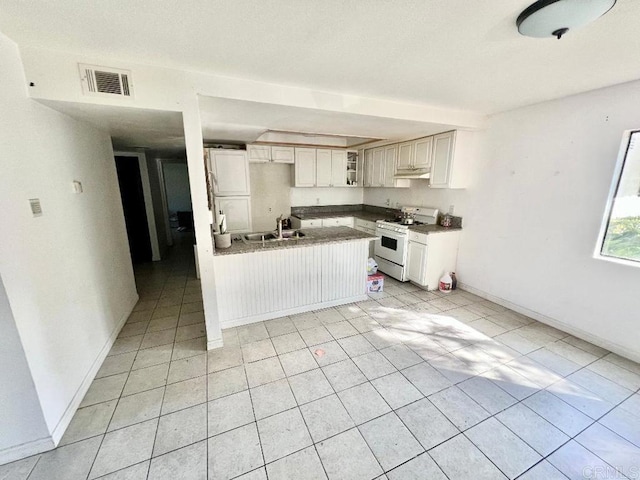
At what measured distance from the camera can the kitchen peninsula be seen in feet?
9.24

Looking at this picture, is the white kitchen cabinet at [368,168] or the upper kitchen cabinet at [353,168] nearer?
the white kitchen cabinet at [368,168]

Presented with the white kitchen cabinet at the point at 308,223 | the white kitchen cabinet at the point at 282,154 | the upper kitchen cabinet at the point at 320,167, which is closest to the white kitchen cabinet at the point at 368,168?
the upper kitchen cabinet at the point at 320,167

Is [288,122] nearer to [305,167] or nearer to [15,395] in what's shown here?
[305,167]

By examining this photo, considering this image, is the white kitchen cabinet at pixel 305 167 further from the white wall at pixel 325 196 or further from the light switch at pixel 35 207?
the light switch at pixel 35 207

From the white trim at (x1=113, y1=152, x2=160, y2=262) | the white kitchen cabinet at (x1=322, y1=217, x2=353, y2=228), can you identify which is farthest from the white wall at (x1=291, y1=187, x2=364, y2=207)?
the white trim at (x1=113, y1=152, x2=160, y2=262)

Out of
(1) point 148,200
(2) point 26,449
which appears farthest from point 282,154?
(2) point 26,449

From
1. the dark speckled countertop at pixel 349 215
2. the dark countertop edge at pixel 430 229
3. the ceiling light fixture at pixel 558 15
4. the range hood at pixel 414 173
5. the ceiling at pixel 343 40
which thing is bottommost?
the dark countertop edge at pixel 430 229

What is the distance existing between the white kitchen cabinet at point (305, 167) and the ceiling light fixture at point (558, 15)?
383cm

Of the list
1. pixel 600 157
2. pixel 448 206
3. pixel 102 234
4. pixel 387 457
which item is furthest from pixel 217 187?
pixel 600 157

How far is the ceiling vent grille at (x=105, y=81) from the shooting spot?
1774 millimetres

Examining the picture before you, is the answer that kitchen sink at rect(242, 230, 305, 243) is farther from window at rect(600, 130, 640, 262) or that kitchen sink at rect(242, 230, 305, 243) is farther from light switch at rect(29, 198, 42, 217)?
window at rect(600, 130, 640, 262)

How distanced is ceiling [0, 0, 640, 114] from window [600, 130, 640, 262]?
62 centimetres

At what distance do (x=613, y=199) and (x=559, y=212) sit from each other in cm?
40

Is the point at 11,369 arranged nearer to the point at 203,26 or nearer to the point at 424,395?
the point at 203,26
